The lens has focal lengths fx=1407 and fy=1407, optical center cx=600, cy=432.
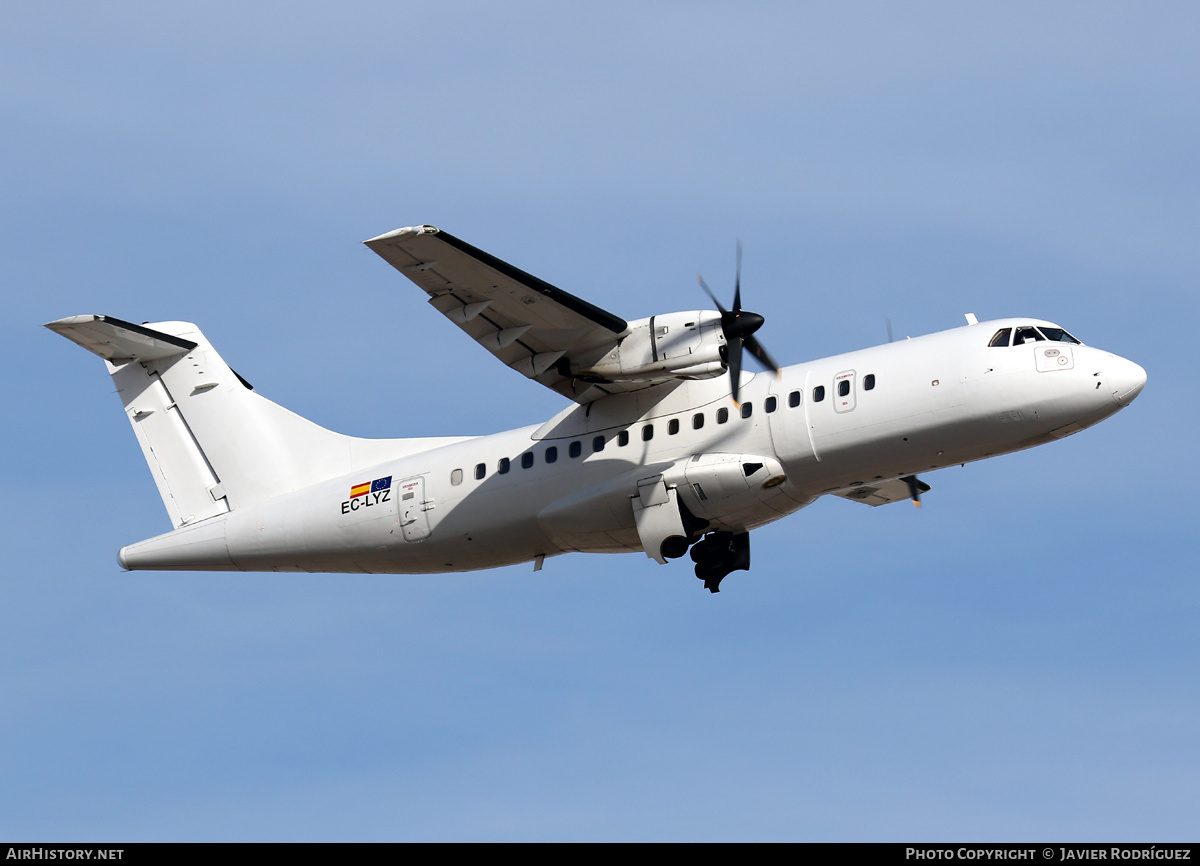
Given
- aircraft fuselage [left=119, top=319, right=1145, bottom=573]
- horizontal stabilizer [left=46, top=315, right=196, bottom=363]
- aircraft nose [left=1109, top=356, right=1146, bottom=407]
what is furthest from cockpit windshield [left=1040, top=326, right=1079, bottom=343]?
horizontal stabilizer [left=46, top=315, right=196, bottom=363]

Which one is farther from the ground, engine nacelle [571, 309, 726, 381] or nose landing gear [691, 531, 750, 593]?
engine nacelle [571, 309, 726, 381]

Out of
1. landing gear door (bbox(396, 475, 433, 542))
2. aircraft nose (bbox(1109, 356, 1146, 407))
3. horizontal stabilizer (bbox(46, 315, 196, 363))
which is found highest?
horizontal stabilizer (bbox(46, 315, 196, 363))

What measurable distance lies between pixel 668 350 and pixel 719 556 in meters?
3.90

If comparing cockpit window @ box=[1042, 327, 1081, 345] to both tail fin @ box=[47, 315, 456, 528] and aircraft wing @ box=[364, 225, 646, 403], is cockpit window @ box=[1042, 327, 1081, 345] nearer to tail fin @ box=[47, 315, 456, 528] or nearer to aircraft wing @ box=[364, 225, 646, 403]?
aircraft wing @ box=[364, 225, 646, 403]

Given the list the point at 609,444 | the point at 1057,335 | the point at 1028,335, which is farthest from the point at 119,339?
the point at 1057,335

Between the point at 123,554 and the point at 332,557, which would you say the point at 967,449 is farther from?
the point at 123,554

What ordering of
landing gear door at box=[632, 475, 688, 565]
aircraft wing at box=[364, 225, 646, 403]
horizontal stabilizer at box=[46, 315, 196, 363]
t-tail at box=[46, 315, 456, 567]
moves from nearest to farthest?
aircraft wing at box=[364, 225, 646, 403] < landing gear door at box=[632, 475, 688, 565] < horizontal stabilizer at box=[46, 315, 196, 363] < t-tail at box=[46, 315, 456, 567]

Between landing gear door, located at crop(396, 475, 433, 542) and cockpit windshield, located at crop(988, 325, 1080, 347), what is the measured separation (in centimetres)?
974

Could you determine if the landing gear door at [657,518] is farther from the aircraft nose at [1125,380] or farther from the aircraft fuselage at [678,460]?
the aircraft nose at [1125,380]

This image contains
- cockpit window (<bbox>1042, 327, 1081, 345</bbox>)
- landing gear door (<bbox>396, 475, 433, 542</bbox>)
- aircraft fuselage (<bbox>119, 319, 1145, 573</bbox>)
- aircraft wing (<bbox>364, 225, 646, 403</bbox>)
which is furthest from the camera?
landing gear door (<bbox>396, 475, 433, 542</bbox>)

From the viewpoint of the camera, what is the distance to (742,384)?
74.5 feet

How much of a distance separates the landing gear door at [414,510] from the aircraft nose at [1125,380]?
1118 centimetres

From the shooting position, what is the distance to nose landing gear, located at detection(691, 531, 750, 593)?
2334cm

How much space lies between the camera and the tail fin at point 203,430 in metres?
26.1
